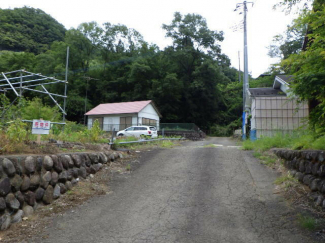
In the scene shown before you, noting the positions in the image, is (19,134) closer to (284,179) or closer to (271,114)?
(284,179)

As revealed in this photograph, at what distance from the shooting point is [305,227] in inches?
163

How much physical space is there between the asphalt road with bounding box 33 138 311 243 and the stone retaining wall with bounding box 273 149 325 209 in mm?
606

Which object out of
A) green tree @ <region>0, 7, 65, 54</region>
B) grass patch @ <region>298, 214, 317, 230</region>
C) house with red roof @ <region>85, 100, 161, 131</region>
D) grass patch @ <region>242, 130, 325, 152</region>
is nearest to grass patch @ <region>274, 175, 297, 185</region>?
grass patch @ <region>242, 130, 325, 152</region>

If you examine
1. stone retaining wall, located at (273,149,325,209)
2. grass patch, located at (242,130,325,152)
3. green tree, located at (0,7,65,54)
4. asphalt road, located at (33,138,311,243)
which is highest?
green tree, located at (0,7,65,54)

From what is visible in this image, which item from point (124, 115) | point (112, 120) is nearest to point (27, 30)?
point (112, 120)

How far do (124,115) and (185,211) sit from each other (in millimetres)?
25550

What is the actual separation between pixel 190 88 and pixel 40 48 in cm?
3054

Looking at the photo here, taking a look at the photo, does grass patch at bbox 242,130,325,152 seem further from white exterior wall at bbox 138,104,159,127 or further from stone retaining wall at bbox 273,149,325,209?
white exterior wall at bbox 138,104,159,127

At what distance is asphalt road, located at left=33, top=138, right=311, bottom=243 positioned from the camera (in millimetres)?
4035

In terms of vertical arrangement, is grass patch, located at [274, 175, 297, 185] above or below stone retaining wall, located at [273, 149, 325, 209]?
below

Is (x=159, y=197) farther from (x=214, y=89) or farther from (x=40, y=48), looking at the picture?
(x=40, y=48)

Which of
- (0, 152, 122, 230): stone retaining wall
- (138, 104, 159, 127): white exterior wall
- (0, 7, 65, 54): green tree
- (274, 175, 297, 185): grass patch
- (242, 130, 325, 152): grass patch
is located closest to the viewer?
(0, 152, 122, 230): stone retaining wall

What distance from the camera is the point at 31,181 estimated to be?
4703 mm

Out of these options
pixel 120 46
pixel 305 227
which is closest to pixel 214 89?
pixel 120 46
